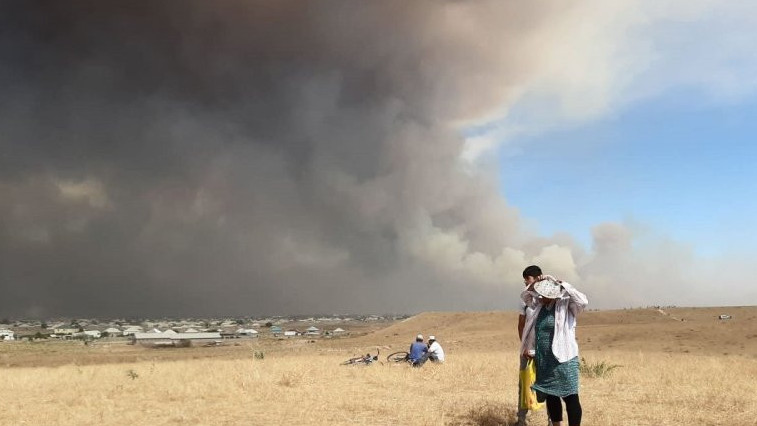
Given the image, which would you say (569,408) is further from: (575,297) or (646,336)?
(646,336)

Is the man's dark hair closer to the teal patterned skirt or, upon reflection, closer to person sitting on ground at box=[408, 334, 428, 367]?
the teal patterned skirt

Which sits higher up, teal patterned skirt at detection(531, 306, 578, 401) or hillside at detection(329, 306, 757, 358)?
teal patterned skirt at detection(531, 306, 578, 401)

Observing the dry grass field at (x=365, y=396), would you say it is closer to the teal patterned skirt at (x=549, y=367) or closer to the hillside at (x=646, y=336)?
the teal patterned skirt at (x=549, y=367)

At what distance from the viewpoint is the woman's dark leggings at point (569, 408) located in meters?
6.92

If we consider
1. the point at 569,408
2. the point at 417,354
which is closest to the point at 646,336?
the point at 417,354

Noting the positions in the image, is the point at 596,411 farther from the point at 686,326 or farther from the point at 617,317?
the point at 617,317

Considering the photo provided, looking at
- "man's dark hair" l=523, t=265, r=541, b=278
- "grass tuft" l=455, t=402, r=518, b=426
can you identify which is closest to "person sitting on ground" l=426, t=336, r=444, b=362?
"grass tuft" l=455, t=402, r=518, b=426

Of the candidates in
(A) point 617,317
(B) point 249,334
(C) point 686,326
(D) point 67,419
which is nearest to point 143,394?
(D) point 67,419

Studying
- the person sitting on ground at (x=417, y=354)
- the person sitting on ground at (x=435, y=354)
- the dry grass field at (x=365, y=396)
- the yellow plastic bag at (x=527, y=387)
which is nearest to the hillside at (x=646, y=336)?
the dry grass field at (x=365, y=396)

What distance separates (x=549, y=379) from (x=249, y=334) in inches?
4376

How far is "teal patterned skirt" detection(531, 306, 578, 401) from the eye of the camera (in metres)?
7.04

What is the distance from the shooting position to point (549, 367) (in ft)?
23.6

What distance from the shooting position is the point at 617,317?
206 feet

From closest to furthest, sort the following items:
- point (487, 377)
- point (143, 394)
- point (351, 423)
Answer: point (351, 423) < point (143, 394) < point (487, 377)
